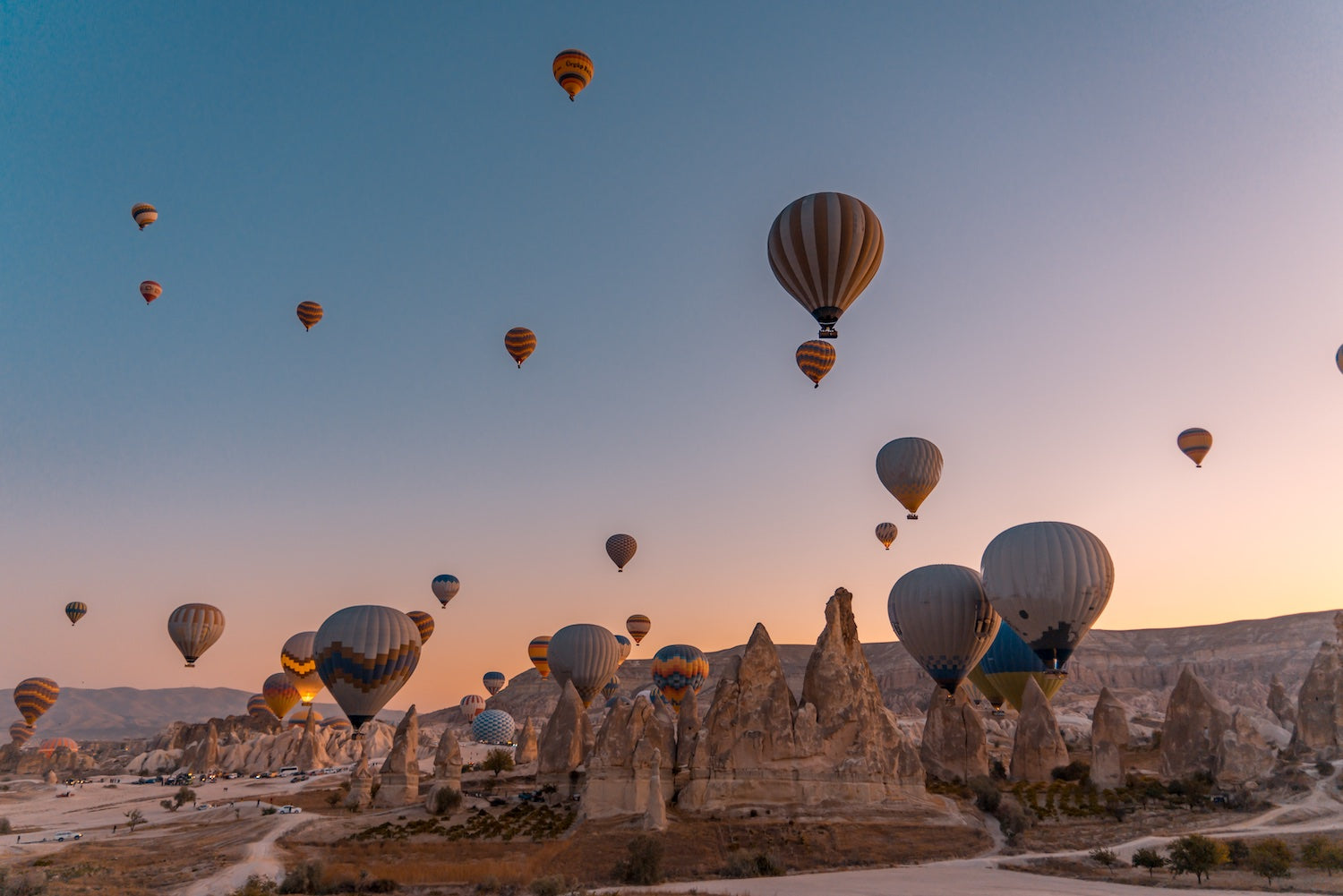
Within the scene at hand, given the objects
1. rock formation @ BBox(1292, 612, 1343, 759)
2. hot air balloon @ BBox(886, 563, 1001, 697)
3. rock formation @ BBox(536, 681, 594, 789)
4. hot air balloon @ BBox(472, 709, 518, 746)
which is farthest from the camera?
hot air balloon @ BBox(472, 709, 518, 746)

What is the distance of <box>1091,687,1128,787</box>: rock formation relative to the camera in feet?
184

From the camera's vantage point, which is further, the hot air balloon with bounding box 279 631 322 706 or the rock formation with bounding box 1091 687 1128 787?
the hot air balloon with bounding box 279 631 322 706

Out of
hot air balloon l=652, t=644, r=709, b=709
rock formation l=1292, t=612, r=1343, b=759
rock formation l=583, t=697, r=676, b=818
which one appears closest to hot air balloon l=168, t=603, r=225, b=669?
hot air balloon l=652, t=644, r=709, b=709

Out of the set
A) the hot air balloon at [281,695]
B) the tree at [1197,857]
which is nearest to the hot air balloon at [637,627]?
the hot air balloon at [281,695]

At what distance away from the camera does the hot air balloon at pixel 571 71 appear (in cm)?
4844

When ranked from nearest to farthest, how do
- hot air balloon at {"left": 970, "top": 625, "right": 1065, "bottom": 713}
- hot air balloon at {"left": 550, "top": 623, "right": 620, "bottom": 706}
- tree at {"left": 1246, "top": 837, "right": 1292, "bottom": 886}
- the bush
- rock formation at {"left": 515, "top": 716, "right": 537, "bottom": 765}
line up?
1. tree at {"left": 1246, "top": 837, "right": 1292, "bottom": 886}
2. the bush
3. hot air balloon at {"left": 970, "top": 625, "right": 1065, "bottom": 713}
4. hot air balloon at {"left": 550, "top": 623, "right": 620, "bottom": 706}
5. rock formation at {"left": 515, "top": 716, "right": 537, "bottom": 765}

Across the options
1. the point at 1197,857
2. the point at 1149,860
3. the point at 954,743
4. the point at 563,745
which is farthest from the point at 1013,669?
the point at 1197,857

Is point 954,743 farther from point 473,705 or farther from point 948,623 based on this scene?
point 473,705

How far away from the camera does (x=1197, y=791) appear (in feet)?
171

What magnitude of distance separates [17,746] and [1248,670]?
19562cm

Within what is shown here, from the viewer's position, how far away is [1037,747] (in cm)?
6119

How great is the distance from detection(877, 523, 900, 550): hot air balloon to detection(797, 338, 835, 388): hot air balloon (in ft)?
108

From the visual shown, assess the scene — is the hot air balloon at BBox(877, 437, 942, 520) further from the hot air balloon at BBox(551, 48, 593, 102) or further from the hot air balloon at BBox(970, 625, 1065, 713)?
the hot air balloon at BBox(551, 48, 593, 102)

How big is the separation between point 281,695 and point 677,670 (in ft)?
219
